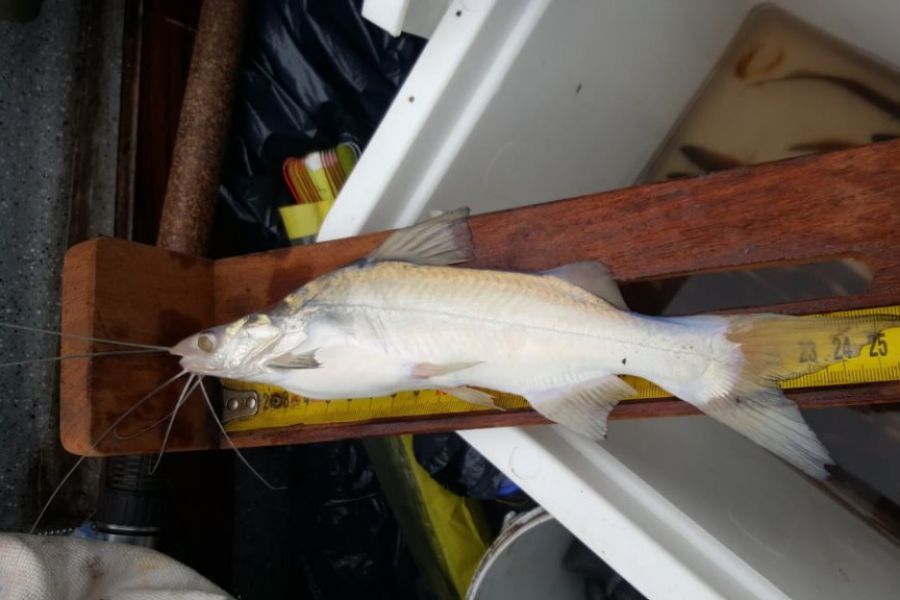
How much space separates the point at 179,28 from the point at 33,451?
1.03 meters

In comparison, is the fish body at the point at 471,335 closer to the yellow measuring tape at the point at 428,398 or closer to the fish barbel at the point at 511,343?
the fish barbel at the point at 511,343

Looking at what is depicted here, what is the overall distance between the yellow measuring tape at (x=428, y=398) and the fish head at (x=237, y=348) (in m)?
0.17

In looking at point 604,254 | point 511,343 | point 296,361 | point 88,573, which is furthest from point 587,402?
point 88,573

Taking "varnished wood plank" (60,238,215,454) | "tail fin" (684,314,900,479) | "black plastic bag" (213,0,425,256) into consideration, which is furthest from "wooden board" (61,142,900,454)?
"black plastic bag" (213,0,425,256)

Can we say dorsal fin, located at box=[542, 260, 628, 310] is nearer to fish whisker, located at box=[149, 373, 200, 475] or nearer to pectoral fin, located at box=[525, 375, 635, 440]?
pectoral fin, located at box=[525, 375, 635, 440]

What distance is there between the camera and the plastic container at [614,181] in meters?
1.05

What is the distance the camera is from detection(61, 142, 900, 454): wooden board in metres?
0.89

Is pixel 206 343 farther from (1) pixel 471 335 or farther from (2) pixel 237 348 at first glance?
(1) pixel 471 335

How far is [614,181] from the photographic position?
5.12 feet

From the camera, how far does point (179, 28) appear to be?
1722 mm

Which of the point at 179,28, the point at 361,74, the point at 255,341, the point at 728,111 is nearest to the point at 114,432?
the point at 255,341

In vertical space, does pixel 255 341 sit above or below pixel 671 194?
below

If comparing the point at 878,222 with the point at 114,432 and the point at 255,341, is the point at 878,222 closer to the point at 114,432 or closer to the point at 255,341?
the point at 255,341

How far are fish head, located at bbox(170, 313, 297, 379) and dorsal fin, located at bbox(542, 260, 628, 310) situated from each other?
36 cm
